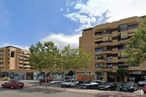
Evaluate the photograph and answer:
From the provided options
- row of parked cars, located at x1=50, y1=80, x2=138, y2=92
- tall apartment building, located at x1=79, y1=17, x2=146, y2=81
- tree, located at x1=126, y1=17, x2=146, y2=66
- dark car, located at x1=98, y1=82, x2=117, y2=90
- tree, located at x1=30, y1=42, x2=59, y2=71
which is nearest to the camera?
tree, located at x1=126, y1=17, x2=146, y2=66

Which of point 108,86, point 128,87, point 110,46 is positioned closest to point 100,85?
point 108,86

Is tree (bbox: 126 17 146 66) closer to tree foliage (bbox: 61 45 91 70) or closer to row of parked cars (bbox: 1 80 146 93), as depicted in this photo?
row of parked cars (bbox: 1 80 146 93)

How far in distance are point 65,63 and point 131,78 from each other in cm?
Result: 2215

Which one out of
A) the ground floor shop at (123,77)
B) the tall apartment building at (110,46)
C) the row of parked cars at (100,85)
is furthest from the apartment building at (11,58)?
the row of parked cars at (100,85)

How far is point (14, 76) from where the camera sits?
118 meters

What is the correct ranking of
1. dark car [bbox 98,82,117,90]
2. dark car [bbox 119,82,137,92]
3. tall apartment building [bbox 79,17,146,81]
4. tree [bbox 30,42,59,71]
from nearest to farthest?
dark car [bbox 119,82,137,92]
dark car [bbox 98,82,117,90]
tree [bbox 30,42,59,71]
tall apartment building [bbox 79,17,146,81]

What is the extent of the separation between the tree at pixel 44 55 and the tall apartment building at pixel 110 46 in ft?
70.9

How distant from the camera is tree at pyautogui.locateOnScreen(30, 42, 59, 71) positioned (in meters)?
59.2

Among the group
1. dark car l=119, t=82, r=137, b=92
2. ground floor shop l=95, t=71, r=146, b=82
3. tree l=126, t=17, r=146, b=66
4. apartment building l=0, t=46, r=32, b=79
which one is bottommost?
dark car l=119, t=82, r=137, b=92

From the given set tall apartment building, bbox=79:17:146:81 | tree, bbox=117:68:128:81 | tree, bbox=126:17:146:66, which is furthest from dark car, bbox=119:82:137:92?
tree, bbox=117:68:128:81

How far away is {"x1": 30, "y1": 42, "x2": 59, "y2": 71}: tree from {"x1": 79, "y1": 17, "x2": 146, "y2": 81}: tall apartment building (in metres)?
21.6

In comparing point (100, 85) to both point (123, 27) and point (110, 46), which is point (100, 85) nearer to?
point (123, 27)

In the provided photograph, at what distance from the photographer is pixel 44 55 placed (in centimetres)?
5897

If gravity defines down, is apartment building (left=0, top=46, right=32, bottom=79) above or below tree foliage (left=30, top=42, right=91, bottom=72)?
above
